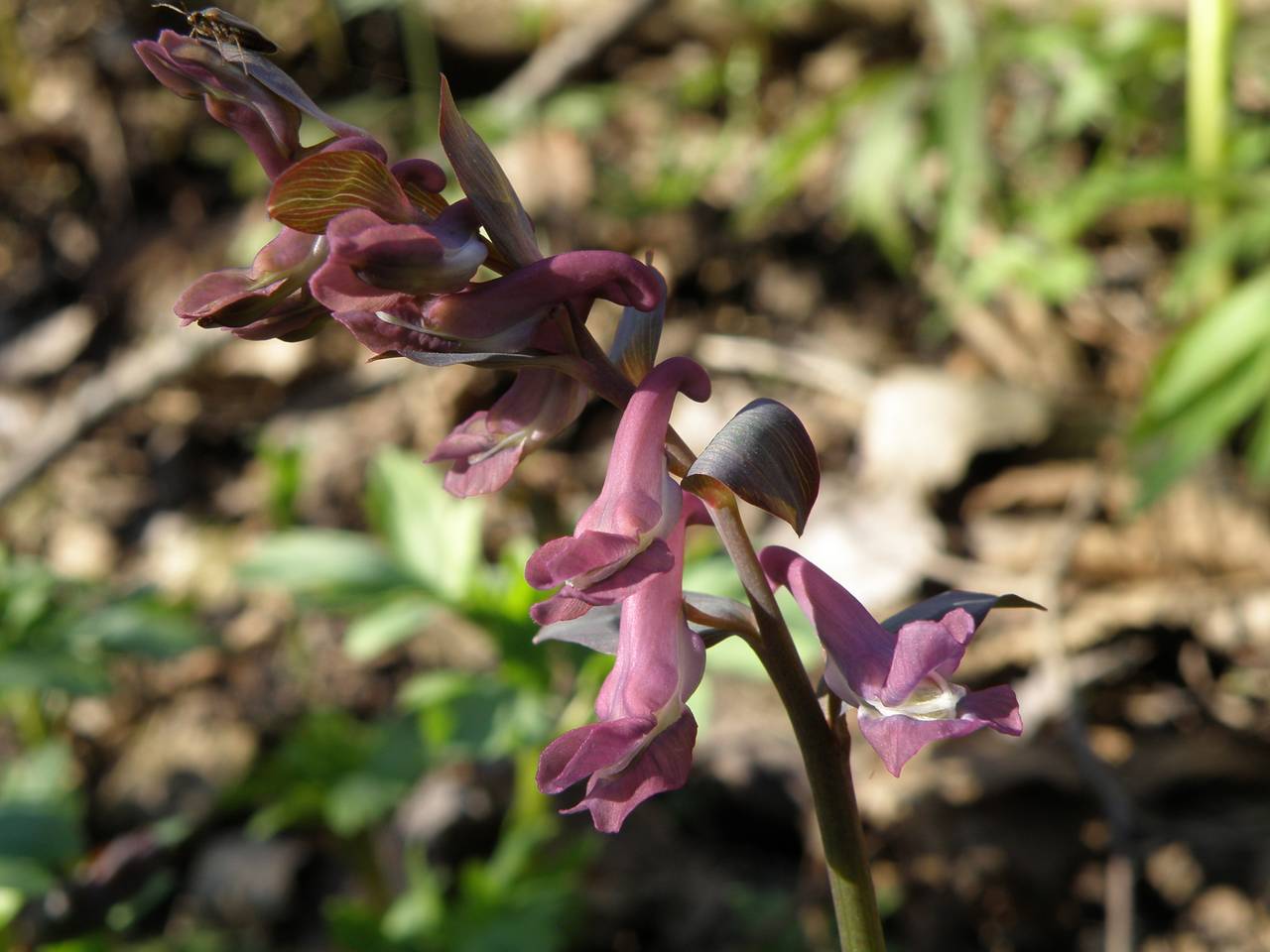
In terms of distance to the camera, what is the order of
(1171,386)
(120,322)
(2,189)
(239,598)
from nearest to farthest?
(1171,386) → (239,598) → (120,322) → (2,189)

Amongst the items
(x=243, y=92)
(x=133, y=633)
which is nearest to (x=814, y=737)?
(x=243, y=92)

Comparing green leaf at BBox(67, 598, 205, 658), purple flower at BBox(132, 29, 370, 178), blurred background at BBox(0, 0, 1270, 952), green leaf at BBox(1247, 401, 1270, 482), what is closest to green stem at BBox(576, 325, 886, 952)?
purple flower at BBox(132, 29, 370, 178)

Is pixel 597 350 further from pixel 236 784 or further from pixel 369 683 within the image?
pixel 369 683

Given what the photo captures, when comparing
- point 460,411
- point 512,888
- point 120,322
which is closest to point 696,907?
point 512,888

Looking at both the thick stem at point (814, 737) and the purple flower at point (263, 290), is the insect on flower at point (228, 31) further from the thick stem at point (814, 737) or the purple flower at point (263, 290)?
the thick stem at point (814, 737)

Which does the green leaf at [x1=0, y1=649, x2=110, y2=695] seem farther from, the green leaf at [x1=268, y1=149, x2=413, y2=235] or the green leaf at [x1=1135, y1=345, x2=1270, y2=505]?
the green leaf at [x1=1135, y1=345, x2=1270, y2=505]

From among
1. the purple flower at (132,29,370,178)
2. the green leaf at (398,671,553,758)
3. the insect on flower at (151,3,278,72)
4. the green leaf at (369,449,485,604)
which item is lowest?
the green leaf at (398,671,553,758)

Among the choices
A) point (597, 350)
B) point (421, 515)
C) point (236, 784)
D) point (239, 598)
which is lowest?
point (239, 598)
